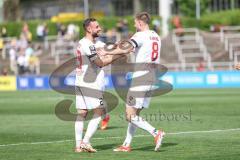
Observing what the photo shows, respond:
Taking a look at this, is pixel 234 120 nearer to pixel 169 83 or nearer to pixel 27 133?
pixel 27 133

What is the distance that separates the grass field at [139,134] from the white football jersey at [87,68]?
1.25 meters

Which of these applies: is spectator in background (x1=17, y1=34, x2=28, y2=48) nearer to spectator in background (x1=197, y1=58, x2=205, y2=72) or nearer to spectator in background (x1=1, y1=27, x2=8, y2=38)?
spectator in background (x1=1, y1=27, x2=8, y2=38)

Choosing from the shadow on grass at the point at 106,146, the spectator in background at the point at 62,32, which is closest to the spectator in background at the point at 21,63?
the spectator in background at the point at 62,32

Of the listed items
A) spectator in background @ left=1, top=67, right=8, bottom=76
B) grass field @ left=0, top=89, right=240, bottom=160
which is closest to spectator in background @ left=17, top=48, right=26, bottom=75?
spectator in background @ left=1, top=67, right=8, bottom=76

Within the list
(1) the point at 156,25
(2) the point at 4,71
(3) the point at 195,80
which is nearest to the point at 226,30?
(1) the point at 156,25

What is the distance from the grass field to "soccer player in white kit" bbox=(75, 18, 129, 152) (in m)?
0.46

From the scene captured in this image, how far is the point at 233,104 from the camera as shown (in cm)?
2673

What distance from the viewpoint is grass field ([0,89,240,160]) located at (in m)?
14.0

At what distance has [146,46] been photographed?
14.4m

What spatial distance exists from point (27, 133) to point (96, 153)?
4.25 meters

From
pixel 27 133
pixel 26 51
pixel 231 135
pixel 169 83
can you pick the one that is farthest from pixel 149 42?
pixel 26 51

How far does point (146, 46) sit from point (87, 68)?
1.17m

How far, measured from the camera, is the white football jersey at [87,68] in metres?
14.6

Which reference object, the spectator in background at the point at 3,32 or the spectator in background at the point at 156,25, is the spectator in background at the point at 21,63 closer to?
the spectator in background at the point at 156,25
